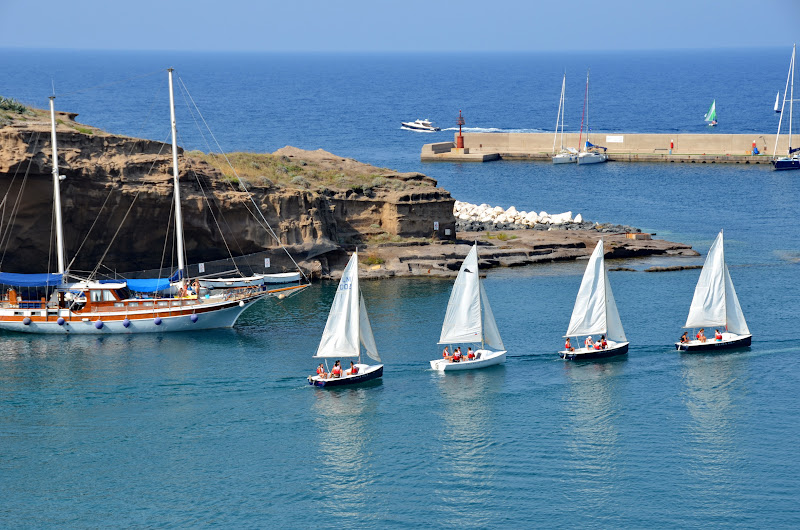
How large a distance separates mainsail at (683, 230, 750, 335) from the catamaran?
26.6 metres

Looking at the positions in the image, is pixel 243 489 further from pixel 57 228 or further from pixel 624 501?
pixel 57 228

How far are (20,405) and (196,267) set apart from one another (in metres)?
26.8

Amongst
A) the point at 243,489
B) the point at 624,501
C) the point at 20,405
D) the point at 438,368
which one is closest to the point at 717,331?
the point at 438,368

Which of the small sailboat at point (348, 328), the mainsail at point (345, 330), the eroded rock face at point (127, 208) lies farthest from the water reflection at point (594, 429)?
the eroded rock face at point (127, 208)

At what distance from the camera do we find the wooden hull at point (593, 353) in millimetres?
62750

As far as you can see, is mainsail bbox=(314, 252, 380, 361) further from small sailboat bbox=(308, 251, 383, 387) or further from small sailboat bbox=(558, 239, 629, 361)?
small sailboat bbox=(558, 239, 629, 361)

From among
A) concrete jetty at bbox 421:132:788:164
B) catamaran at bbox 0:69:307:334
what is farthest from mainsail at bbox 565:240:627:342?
concrete jetty at bbox 421:132:788:164

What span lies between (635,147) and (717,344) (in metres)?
105

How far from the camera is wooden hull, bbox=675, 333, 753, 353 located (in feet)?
212

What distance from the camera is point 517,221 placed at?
354ft

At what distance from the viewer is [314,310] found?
7462 centimetres

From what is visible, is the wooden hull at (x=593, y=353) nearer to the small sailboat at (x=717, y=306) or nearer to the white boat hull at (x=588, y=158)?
the small sailboat at (x=717, y=306)

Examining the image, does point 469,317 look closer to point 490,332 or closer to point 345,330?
point 490,332

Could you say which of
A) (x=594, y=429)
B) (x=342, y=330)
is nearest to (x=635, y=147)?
(x=342, y=330)
